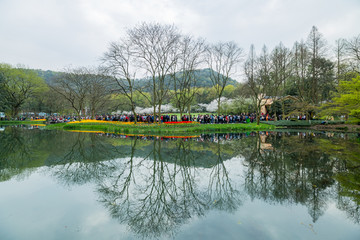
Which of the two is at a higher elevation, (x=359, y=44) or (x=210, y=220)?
(x=359, y=44)

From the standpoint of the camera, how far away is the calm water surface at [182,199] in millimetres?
4020

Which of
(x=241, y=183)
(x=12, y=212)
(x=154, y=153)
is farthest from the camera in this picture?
(x=154, y=153)

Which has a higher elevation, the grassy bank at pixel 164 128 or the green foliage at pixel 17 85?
the green foliage at pixel 17 85

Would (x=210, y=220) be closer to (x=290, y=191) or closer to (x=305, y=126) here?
(x=290, y=191)

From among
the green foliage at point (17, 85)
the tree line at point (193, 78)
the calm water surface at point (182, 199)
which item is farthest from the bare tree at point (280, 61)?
the green foliage at point (17, 85)

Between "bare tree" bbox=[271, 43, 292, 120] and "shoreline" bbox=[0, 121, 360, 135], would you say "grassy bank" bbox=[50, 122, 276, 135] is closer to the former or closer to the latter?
"shoreline" bbox=[0, 121, 360, 135]

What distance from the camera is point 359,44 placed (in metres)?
28.0

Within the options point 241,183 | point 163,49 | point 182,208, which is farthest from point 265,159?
point 163,49

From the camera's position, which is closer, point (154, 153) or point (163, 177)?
point (163, 177)

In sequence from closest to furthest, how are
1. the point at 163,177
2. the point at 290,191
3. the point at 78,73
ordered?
the point at 290,191 → the point at 163,177 → the point at 78,73

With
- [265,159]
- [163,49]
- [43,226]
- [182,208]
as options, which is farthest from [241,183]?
[163,49]

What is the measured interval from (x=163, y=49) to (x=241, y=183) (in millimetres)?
19667

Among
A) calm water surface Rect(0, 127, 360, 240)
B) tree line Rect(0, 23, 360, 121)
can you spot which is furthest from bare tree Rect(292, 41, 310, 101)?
calm water surface Rect(0, 127, 360, 240)

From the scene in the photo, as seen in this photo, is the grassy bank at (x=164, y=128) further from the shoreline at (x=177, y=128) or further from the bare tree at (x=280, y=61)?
the bare tree at (x=280, y=61)
